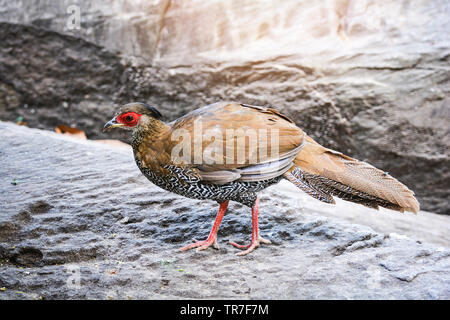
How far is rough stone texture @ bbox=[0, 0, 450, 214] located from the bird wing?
3.21 meters

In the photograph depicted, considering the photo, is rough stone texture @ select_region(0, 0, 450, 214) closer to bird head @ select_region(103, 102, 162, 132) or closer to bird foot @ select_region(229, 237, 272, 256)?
bird foot @ select_region(229, 237, 272, 256)

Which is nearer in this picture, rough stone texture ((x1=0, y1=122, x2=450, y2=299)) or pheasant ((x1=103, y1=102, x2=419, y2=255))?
rough stone texture ((x1=0, y1=122, x2=450, y2=299))

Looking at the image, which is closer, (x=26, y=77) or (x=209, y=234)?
(x=209, y=234)

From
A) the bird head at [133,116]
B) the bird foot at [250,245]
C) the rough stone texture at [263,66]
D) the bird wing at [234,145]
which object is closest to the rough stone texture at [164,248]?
the bird foot at [250,245]

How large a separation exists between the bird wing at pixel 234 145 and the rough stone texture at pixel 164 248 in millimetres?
619

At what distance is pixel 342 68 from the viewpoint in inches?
256

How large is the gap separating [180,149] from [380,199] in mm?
1496

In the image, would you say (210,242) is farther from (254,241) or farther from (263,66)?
(263,66)

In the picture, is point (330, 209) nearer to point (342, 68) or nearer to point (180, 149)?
point (180, 149)

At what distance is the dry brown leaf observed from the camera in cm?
700

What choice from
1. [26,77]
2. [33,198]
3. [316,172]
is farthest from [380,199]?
[26,77]

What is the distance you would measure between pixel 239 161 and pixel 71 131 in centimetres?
445

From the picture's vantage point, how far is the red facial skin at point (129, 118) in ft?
11.5

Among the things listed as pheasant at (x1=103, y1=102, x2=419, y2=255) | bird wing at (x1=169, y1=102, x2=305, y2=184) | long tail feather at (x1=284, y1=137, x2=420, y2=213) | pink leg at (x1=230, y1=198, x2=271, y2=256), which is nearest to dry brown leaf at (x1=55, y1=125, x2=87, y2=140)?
pheasant at (x1=103, y1=102, x2=419, y2=255)
